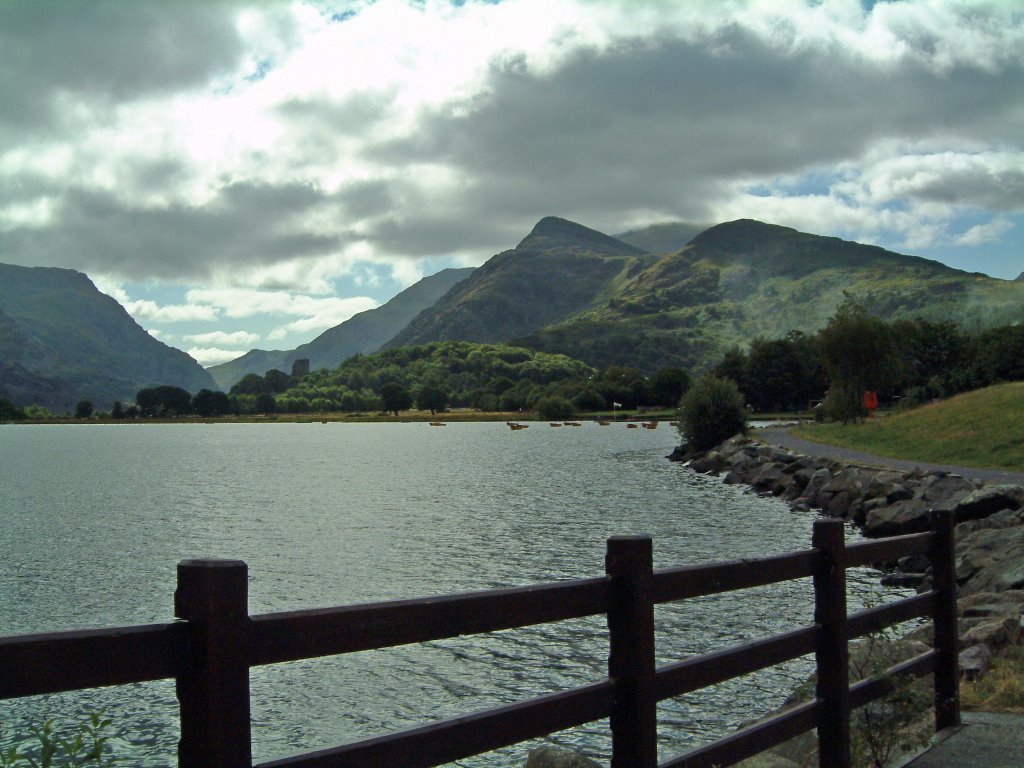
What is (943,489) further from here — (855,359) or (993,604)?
(855,359)

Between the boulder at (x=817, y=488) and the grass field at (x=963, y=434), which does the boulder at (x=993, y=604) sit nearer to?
the grass field at (x=963, y=434)

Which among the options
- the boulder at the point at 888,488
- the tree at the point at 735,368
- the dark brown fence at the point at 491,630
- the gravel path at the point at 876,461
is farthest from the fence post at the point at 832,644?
the tree at the point at 735,368

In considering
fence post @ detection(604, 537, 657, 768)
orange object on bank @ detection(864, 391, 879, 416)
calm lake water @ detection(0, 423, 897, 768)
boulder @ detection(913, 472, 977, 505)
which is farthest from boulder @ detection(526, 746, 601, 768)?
orange object on bank @ detection(864, 391, 879, 416)

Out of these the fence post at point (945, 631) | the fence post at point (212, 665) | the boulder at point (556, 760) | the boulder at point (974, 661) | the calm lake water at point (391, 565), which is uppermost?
the fence post at point (212, 665)

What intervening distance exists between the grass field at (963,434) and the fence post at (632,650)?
133ft

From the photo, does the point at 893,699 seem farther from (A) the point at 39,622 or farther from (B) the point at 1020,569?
(A) the point at 39,622

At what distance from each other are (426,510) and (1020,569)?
37.9 meters

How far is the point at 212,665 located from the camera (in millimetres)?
3398

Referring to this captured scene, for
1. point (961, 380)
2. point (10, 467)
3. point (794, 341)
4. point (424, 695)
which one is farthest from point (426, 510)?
point (794, 341)

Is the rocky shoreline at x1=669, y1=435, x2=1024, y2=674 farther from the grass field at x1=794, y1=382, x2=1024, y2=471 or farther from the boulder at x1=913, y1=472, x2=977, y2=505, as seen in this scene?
the grass field at x1=794, y1=382, x2=1024, y2=471

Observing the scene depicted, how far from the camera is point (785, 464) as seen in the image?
193 feet

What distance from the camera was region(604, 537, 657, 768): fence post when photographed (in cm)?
509

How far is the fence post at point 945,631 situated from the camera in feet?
29.0

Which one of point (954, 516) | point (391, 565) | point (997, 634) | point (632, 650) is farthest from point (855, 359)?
point (632, 650)
